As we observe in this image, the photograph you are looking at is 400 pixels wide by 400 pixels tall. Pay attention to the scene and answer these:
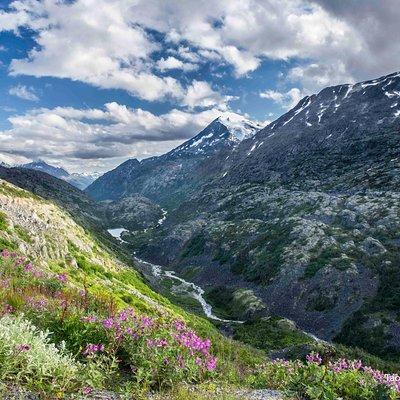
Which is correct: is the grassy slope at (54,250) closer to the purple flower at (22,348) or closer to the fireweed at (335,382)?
the fireweed at (335,382)

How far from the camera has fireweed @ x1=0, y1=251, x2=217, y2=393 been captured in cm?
1002

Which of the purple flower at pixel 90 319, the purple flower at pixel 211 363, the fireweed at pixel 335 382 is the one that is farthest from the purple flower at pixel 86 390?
the fireweed at pixel 335 382

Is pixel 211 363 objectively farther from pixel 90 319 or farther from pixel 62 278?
pixel 62 278

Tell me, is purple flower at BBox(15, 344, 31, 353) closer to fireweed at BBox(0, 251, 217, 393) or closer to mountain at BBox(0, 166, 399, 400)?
mountain at BBox(0, 166, 399, 400)

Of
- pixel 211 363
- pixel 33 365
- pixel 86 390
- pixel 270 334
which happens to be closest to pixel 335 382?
pixel 211 363

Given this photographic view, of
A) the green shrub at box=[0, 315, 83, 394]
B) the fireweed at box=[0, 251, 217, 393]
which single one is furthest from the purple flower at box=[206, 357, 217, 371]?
the green shrub at box=[0, 315, 83, 394]

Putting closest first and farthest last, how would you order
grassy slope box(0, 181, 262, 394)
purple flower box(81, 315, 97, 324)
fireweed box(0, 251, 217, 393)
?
fireweed box(0, 251, 217, 393) → purple flower box(81, 315, 97, 324) → grassy slope box(0, 181, 262, 394)

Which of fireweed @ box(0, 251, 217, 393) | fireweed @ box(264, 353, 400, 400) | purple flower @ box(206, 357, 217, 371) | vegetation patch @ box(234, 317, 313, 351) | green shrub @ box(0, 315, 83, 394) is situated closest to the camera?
green shrub @ box(0, 315, 83, 394)

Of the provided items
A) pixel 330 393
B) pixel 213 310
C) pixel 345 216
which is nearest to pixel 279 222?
pixel 345 216

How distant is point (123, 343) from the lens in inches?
429

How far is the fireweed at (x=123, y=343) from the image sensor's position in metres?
10.0

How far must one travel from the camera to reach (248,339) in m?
95.4

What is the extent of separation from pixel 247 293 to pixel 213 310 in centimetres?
1671

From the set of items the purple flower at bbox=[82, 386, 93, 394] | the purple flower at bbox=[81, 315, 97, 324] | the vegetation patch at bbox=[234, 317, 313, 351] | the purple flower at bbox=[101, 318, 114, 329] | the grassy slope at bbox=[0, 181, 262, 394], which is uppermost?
the purple flower at bbox=[101, 318, 114, 329]
